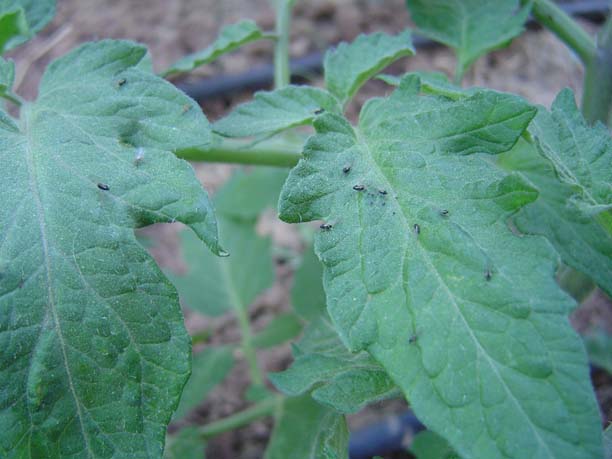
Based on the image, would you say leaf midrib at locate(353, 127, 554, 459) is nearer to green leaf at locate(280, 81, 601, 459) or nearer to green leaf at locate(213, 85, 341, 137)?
green leaf at locate(280, 81, 601, 459)

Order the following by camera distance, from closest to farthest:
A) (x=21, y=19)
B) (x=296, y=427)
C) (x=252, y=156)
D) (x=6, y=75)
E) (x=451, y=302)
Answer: (x=451, y=302)
(x=6, y=75)
(x=21, y=19)
(x=252, y=156)
(x=296, y=427)

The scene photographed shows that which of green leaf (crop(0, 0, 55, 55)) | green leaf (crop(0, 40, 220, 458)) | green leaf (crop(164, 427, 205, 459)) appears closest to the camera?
green leaf (crop(0, 40, 220, 458))

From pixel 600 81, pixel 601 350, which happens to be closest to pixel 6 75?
pixel 600 81

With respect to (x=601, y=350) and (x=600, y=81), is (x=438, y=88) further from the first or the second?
(x=601, y=350)

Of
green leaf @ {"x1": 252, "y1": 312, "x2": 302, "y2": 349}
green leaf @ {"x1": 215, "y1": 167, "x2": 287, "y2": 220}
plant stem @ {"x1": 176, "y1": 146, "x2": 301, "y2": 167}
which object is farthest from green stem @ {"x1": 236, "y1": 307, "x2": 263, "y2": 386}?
plant stem @ {"x1": 176, "y1": 146, "x2": 301, "y2": 167}

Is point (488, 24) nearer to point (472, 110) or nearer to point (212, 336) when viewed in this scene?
point (472, 110)

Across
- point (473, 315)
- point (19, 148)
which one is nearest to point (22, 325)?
point (19, 148)
